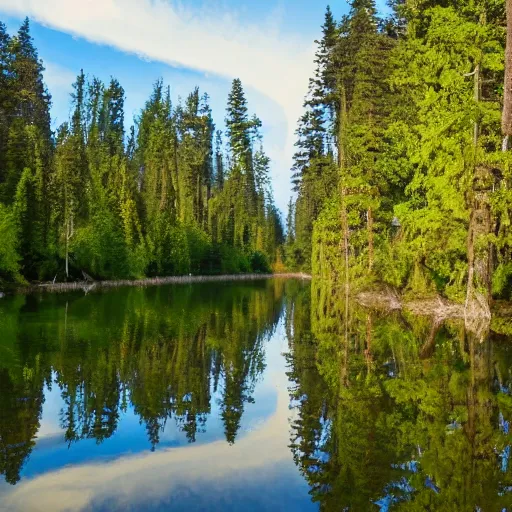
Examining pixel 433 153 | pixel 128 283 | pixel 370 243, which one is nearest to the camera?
pixel 433 153

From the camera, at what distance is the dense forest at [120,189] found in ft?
140

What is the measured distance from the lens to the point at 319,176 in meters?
51.3

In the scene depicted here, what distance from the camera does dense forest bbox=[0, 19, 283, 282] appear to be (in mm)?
42531

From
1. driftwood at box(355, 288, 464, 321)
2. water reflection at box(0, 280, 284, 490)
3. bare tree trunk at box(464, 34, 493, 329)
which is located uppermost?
bare tree trunk at box(464, 34, 493, 329)

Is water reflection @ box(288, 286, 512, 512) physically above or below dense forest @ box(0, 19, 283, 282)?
below

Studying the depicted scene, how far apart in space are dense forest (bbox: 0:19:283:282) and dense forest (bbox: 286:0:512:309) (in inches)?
781

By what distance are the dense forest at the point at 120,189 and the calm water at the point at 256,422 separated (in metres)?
25.0

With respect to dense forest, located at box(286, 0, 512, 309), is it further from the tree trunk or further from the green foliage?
the green foliage

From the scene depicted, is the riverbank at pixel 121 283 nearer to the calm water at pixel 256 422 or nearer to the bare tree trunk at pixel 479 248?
the calm water at pixel 256 422

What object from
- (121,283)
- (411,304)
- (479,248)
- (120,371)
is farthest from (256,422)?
(121,283)

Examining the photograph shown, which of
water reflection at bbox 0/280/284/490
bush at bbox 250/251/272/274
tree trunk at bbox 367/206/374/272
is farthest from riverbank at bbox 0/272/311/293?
tree trunk at bbox 367/206/374/272

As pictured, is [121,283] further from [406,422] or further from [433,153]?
[406,422]

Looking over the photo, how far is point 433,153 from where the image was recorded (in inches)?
765

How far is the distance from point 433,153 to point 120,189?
42.7m
